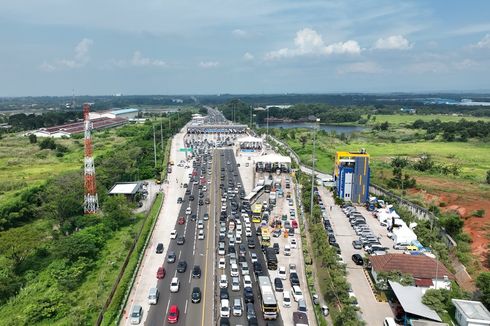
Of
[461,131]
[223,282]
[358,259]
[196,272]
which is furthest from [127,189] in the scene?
[461,131]

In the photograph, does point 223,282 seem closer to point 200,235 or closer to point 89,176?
point 200,235

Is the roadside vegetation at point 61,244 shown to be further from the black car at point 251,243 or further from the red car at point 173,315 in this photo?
the black car at point 251,243

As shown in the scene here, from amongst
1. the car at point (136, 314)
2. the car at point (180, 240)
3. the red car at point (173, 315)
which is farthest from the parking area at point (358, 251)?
the car at point (180, 240)

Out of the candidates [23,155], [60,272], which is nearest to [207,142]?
[23,155]

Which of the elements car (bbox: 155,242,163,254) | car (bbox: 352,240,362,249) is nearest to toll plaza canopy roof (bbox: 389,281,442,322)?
car (bbox: 352,240,362,249)

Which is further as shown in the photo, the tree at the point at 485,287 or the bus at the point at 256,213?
the bus at the point at 256,213

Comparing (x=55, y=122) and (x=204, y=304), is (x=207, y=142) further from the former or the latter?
(x=204, y=304)

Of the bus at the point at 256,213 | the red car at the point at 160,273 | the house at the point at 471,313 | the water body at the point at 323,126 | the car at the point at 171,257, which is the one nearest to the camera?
the house at the point at 471,313
